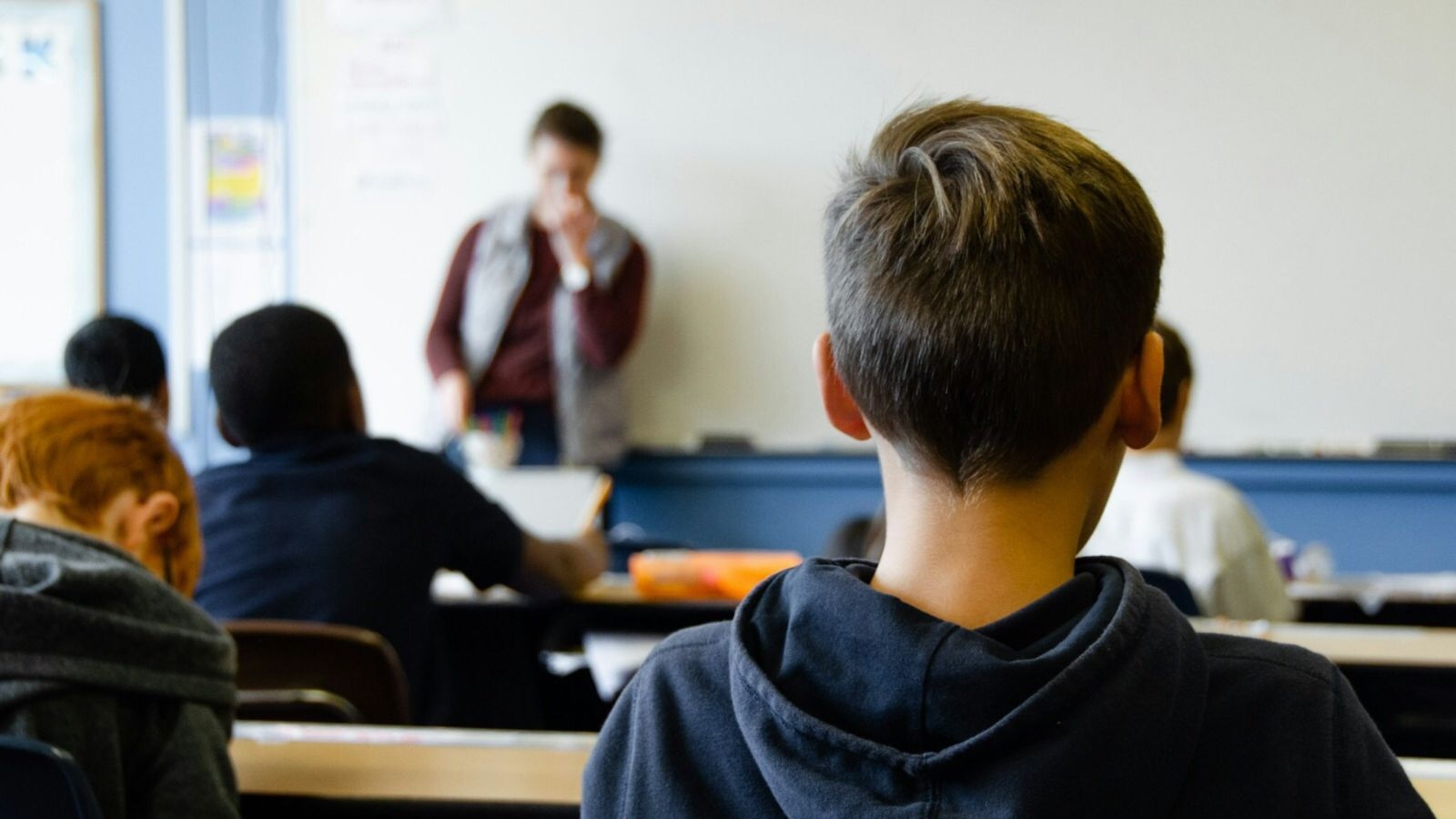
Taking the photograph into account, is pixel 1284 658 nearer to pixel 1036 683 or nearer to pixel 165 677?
pixel 1036 683

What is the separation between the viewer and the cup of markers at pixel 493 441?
3.99 m

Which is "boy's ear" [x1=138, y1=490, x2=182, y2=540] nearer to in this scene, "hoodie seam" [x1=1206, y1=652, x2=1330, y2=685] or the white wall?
"hoodie seam" [x1=1206, y1=652, x2=1330, y2=685]

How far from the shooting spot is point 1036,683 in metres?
0.66

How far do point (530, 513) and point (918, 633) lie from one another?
8.04 feet

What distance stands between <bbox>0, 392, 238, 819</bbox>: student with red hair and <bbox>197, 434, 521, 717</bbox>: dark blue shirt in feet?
1.99

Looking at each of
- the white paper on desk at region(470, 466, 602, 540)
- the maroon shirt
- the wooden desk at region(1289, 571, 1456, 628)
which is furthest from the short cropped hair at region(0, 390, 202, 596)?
the maroon shirt

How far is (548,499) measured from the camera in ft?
10.2

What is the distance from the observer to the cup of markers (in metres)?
3.99

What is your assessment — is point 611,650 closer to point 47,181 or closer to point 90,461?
point 90,461

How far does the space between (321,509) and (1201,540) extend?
133 cm

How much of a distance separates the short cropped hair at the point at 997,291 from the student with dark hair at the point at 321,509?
4.36 feet

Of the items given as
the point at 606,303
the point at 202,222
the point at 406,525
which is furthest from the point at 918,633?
the point at 202,222

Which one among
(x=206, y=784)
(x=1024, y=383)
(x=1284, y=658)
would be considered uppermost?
(x=1024, y=383)

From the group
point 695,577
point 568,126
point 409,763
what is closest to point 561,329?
point 568,126
